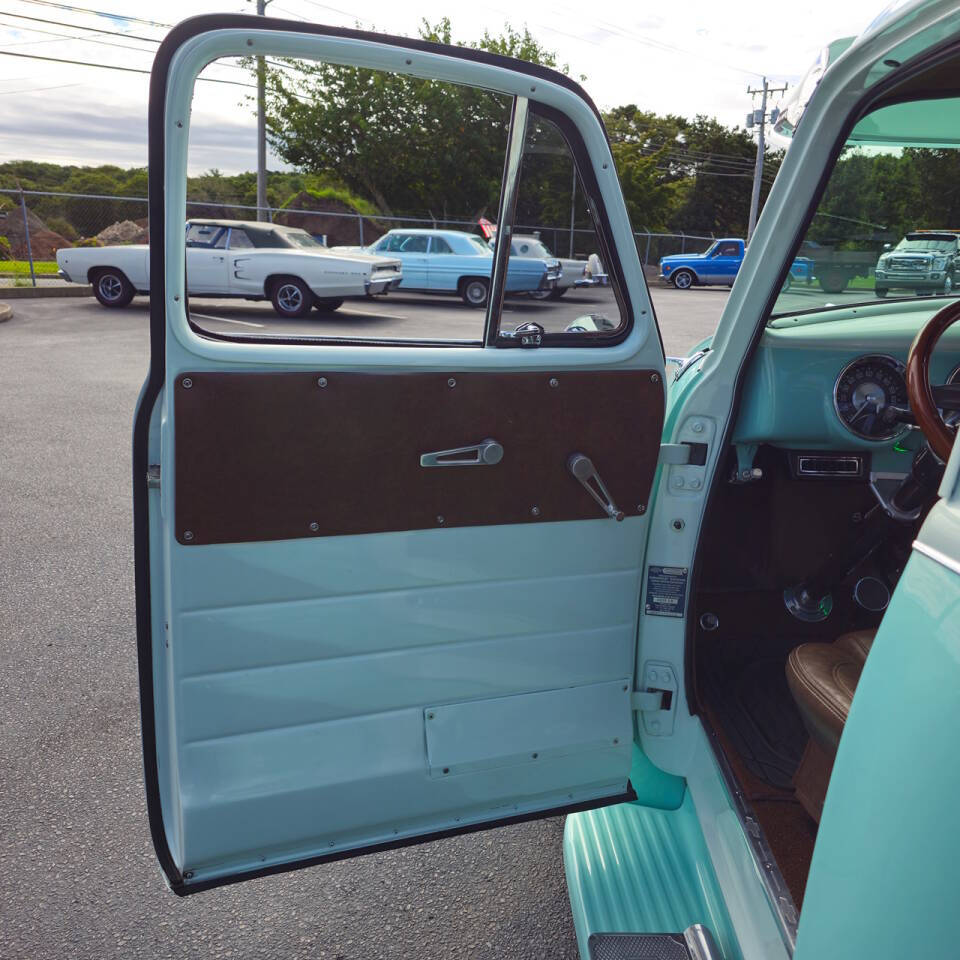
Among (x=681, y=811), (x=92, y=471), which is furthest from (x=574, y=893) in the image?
(x=92, y=471)

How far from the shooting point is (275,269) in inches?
350

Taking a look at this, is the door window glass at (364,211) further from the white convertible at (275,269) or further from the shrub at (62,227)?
the shrub at (62,227)

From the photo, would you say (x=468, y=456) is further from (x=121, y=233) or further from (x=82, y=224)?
(x=82, y=224)

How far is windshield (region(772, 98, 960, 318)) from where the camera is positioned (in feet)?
6.60

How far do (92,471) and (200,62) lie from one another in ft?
15.8

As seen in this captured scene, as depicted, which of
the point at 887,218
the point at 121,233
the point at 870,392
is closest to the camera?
the point at 887,218

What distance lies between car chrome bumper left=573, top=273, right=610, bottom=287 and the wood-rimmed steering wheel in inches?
25.4

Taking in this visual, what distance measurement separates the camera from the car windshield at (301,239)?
37.4ft

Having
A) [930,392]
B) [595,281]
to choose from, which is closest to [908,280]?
[930,392]

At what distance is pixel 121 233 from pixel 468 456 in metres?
16.5

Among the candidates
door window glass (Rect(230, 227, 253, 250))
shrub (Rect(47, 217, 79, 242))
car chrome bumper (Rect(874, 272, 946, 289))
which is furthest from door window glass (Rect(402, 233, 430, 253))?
car chrome bumper (Rect(874, 272, 946, 289))

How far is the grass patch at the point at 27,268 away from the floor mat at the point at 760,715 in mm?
17857

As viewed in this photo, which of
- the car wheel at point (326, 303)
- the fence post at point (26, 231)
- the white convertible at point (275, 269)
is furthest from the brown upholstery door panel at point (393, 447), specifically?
the fence post at point (26, 231)

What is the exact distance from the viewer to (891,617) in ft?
3.72
